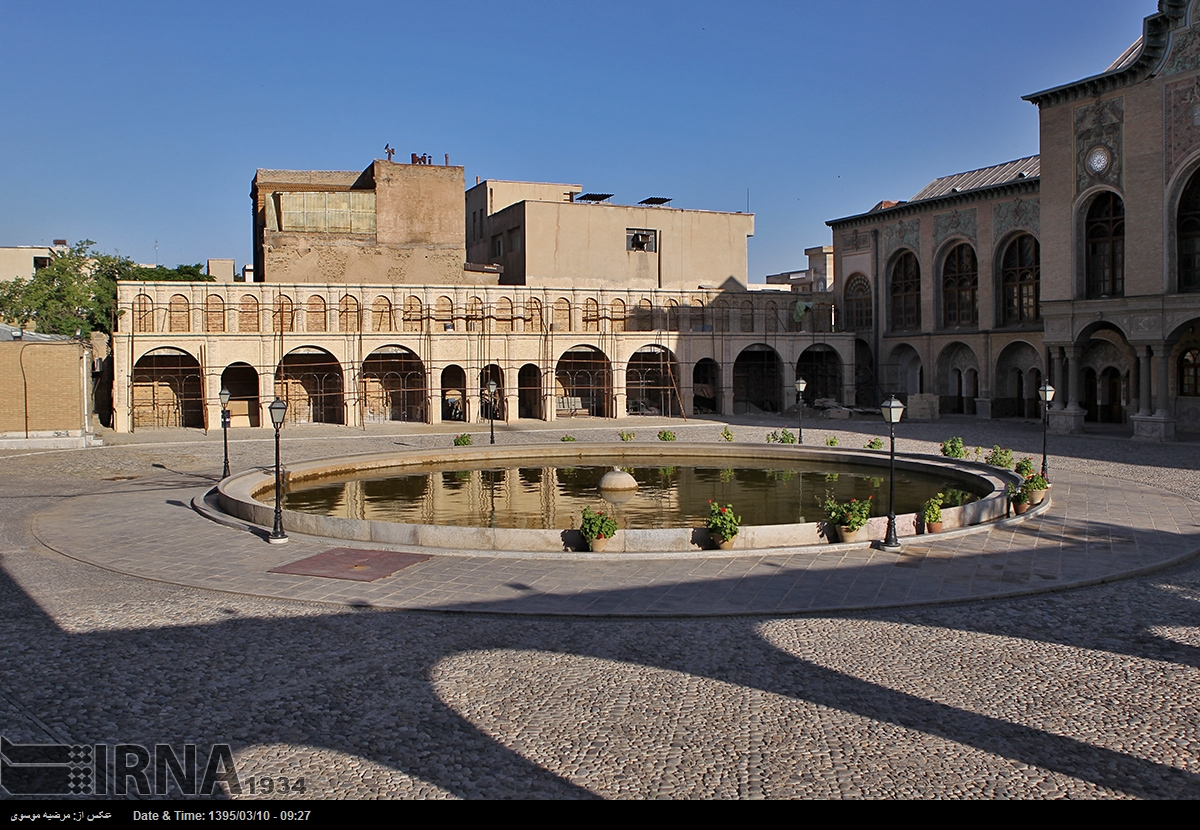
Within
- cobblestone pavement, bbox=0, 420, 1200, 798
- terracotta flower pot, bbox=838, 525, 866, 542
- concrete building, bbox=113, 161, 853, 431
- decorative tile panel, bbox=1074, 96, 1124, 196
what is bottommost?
cobblestone pavement, bbox=0, 420, 1200, 798

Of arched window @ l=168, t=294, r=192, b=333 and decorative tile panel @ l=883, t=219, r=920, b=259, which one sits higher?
decorative tile panel @ l=883, t=219, r=920, b=259

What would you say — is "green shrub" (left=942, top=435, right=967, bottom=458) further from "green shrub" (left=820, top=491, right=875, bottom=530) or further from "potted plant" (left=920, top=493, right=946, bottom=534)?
"green shrub" (left=820, top=491, right=875, bottom=530)

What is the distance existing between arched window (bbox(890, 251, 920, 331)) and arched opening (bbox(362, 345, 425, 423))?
24.8 metres

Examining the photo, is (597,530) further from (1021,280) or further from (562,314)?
(1021,280)

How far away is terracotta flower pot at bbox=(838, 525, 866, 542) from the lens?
14.5m

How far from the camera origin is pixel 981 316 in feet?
143

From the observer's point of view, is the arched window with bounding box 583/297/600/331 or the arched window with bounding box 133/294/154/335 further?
the arched window with bounding box 583/297/600/331

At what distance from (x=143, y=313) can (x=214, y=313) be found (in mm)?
2684

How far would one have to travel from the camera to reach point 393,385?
4412 cm

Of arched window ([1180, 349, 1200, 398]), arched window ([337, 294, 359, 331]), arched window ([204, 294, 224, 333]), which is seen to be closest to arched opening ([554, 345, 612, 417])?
arched window ([337, 294, 359, 331])

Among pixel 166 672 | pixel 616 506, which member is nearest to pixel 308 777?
pixel 166 672

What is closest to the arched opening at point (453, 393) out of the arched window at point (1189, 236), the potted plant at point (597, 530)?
the arched window at point (1189, 236)
